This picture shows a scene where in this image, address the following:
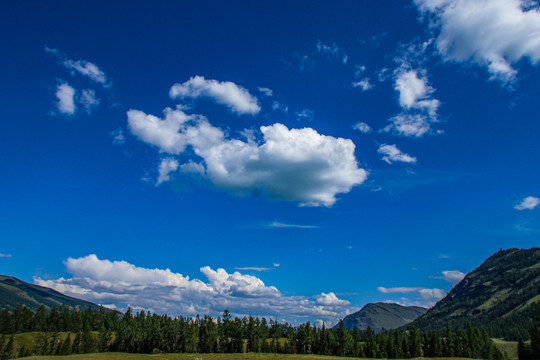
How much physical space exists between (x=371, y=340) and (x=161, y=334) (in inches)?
3874

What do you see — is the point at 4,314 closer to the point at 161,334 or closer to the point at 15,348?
the point at 15,348

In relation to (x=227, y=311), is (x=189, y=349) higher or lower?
lower

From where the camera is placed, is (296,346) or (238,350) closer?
(238,350)

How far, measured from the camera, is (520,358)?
140375 mm

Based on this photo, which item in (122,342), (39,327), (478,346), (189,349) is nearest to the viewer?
(478,346)

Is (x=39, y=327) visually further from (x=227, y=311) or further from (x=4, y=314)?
(x=227, y=311)

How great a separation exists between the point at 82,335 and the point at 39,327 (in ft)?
151

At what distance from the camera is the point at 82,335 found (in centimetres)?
15038

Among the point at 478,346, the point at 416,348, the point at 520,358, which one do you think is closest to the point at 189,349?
the point at 416,348

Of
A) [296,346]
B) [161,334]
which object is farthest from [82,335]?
[296,346]

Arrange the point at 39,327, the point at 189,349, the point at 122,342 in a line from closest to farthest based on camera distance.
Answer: the point at 189,349 → the point at 122,342 → the point at 39,327

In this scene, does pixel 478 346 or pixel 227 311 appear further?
pixel 227 311

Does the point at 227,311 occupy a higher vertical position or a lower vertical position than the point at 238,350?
higher

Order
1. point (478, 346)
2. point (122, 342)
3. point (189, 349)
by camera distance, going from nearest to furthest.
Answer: point (478, 346)
point (189, 349)
point (122, 342)
